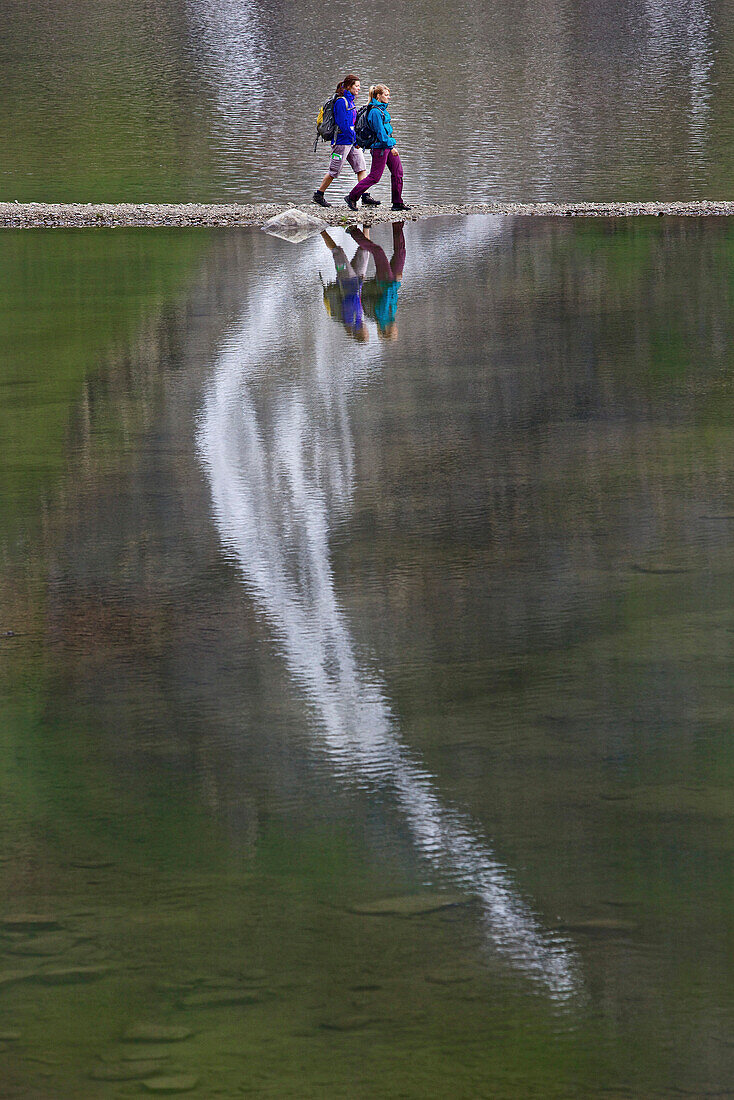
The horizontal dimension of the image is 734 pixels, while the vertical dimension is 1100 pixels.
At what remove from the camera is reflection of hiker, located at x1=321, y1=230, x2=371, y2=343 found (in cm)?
1004

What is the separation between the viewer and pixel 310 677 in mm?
4211

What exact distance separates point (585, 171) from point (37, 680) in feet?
62.8

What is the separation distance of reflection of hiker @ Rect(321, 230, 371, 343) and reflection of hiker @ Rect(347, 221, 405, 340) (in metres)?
0.07

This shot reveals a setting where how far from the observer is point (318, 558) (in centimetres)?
521

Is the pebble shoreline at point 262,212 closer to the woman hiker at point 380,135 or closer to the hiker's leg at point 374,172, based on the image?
the hiker's leg at point 374,172

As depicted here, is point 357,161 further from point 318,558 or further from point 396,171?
point 318,558

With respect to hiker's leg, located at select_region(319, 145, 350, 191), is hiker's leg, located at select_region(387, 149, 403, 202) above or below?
below

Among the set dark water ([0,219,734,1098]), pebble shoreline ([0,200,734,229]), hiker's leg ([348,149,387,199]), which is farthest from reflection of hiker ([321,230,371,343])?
pebble shoreline ([0,200,734,229])

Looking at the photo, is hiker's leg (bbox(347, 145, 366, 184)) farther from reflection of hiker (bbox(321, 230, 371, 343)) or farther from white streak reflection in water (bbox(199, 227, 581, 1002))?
white streak reflection in water (bbox(199, 227, 581, 1002))

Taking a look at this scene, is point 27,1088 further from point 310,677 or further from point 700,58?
point 700,58

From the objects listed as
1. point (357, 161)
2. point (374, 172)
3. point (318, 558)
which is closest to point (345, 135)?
Answer: point (357, 161)

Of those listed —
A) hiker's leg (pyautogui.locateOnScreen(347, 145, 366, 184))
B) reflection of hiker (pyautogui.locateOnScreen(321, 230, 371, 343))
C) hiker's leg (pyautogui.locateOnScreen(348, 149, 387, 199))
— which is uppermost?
hiker's leg (pyautogui.locateOnScreen(347, 145, 366, 184))

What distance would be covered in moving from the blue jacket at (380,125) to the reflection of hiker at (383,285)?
164 centimetres

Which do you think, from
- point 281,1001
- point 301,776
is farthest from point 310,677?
point 281,1001
